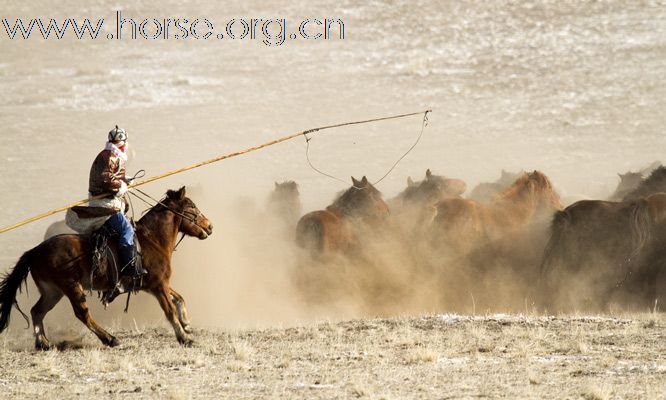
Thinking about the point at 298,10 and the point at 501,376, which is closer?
the point at 501,376

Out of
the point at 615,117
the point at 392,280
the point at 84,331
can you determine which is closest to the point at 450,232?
the point at 392,280

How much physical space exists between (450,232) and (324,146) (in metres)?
19.8

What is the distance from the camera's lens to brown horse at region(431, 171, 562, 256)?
17781 mm

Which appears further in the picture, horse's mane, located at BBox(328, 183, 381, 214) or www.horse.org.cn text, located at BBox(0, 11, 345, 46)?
www.horse.org.cn text, located at BBox(0, 11, 345, 46)

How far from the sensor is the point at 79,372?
35.9 ft

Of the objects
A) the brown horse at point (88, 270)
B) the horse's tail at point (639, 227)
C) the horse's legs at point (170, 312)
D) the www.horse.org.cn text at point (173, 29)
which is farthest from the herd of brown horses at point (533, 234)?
the www.horse.org.cn text at point (173, 29)

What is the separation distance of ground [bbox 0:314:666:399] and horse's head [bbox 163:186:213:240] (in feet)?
4.22

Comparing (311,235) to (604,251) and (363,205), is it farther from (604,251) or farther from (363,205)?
(604,251)

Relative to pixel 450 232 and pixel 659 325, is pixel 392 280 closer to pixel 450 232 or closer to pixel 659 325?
pixel 450 232

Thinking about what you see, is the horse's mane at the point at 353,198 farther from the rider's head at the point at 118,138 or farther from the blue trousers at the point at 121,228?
the blue trousers at the point at 121,228

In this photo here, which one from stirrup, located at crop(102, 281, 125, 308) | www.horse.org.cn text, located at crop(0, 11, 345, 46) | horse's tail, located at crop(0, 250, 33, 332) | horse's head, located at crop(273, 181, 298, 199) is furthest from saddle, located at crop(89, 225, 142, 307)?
www.horse.org.cn text, located at crop(0, 11, 345, 46)

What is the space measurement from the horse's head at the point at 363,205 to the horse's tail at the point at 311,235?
37.7 inches

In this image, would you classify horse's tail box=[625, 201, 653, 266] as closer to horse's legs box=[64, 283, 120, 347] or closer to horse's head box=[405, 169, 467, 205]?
horse's head box=[405, 169, 467, 205]

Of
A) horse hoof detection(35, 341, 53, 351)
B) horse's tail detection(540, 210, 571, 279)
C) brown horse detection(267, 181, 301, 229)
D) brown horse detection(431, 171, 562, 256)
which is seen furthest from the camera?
brown horse detection(267, 181, 301, 229)
